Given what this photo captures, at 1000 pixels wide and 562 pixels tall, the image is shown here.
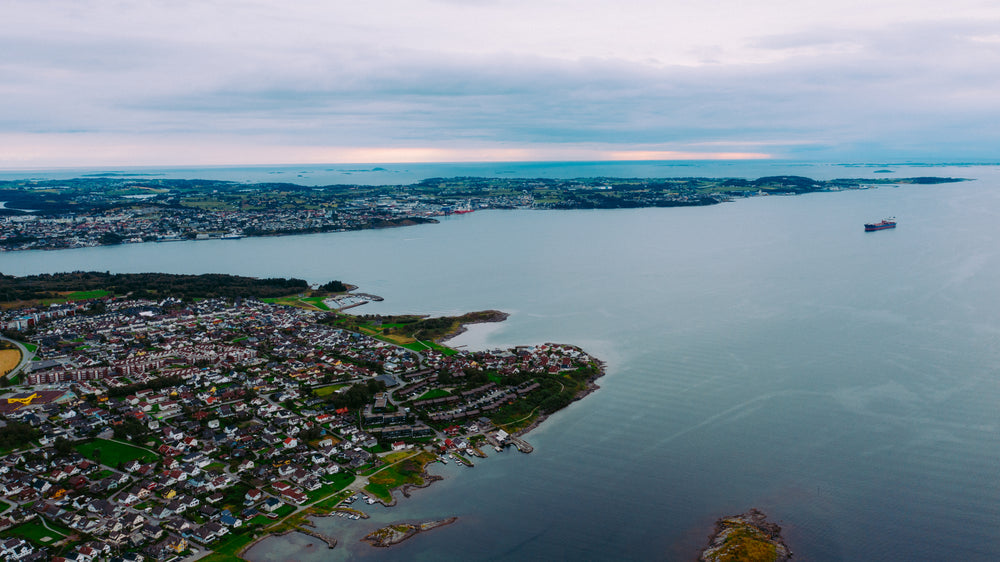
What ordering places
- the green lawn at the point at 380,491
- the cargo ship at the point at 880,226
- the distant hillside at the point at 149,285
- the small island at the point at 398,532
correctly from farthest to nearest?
the cargo ship at the point at 880,226
the distant hillside at the point at 149,285
the green lawn at the point at 380,491
the small island at the point at 398,532

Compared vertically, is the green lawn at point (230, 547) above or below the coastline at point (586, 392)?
below

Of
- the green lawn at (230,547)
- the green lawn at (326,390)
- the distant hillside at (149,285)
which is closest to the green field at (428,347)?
the green lawn at (326,390)

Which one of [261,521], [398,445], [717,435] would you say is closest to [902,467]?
[717,435]

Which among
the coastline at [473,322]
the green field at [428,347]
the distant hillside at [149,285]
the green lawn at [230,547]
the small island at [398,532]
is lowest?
the small island at [398,532]

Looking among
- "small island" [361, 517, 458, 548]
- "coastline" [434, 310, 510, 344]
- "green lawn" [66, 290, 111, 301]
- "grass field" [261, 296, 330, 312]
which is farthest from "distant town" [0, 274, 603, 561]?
"green lawn" [66, 290, 111, 301]

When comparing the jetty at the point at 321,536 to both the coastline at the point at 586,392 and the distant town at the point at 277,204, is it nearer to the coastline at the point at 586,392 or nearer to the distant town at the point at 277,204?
the coastline at the point at 586,392

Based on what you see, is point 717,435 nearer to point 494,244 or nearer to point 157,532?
point 157,532
